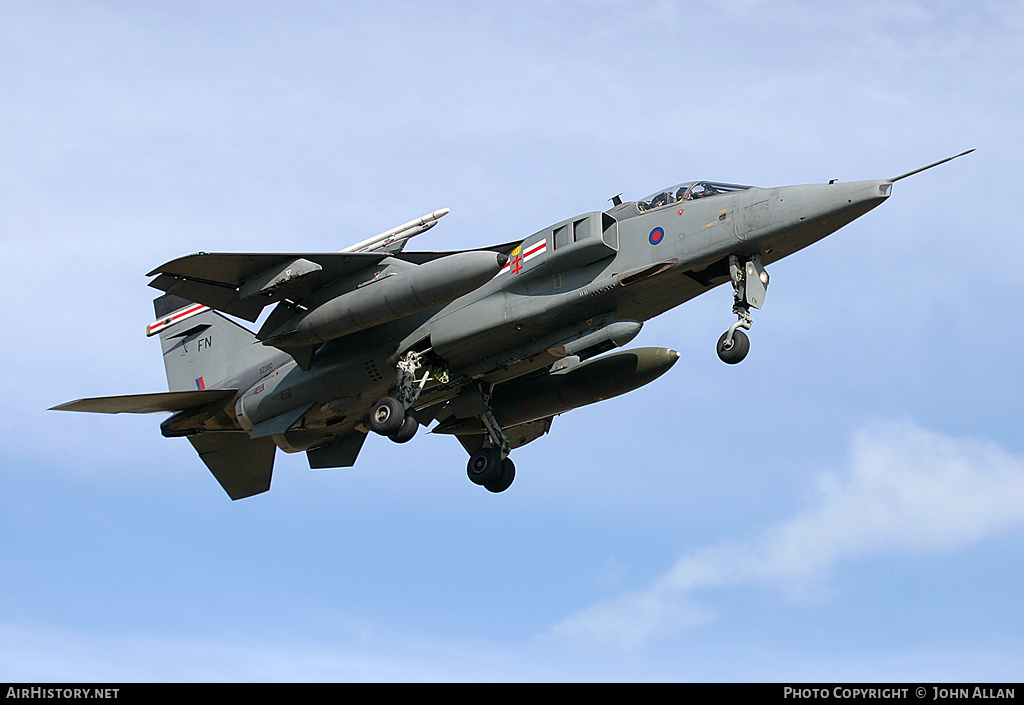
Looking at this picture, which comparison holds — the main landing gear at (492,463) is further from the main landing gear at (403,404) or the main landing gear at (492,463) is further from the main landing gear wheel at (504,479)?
the main landing gear at (403,404)

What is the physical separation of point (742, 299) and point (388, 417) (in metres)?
6.33

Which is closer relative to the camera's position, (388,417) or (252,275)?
(388,417)

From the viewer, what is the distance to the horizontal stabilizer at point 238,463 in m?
23.9

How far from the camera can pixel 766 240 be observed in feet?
59.8

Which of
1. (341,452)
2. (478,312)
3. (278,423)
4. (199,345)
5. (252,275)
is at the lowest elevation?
(278,423)

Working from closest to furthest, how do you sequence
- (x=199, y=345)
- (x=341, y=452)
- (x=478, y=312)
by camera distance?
(x=478, y=312), (x=341, y=452), (x=199, y=345)

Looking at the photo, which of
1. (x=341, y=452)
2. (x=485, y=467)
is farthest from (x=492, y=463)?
(x=341, y=452)

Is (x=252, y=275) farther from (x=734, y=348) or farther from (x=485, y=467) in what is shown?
(x=734, y=348)

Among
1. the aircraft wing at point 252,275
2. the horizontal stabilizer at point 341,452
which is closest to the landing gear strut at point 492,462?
the horizontal stabilizer at point 341,452

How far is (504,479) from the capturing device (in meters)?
22.3

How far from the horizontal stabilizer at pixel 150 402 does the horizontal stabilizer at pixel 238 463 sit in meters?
1.59

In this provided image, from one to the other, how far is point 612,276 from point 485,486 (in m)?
5.71
